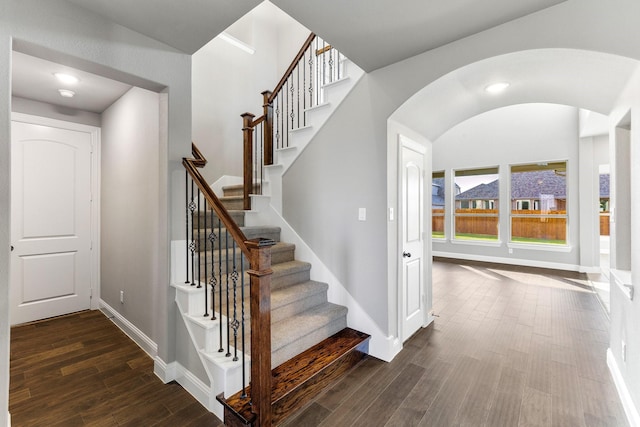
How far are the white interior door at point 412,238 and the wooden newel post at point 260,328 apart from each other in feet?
5.02

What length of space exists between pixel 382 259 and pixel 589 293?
4197 millimetres

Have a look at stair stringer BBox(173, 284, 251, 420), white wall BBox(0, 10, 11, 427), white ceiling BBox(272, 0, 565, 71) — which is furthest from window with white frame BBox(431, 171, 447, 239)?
white wall BBox(0, 10, 11, 427)

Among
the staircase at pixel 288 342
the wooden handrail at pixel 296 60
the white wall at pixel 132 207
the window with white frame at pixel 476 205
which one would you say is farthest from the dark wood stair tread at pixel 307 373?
the window with white frame at pixel 476 205

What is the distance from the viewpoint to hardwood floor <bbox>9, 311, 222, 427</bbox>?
6.19 ft

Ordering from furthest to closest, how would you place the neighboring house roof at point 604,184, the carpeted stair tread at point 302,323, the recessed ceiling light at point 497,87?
the neighboring house roof at point 604,184, the recessed ceiling light at point 497,87, the carpeted stair tread at point 302,323

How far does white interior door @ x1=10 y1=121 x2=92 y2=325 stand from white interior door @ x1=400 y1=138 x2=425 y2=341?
13.5 feet

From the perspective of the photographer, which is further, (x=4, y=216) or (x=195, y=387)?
(x=195, y=387)

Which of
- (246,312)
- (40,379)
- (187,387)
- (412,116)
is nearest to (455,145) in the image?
(412,116)

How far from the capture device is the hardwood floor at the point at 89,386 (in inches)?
74.3

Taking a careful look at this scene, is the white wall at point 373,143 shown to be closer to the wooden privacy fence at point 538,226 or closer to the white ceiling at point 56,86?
the white ceiling at point 56,86

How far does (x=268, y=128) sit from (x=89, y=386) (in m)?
3.10

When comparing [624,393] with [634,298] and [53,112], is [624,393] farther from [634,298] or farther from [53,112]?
[53,112]

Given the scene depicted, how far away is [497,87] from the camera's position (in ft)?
8.11

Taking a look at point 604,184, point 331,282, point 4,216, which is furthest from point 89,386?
point 604,184
